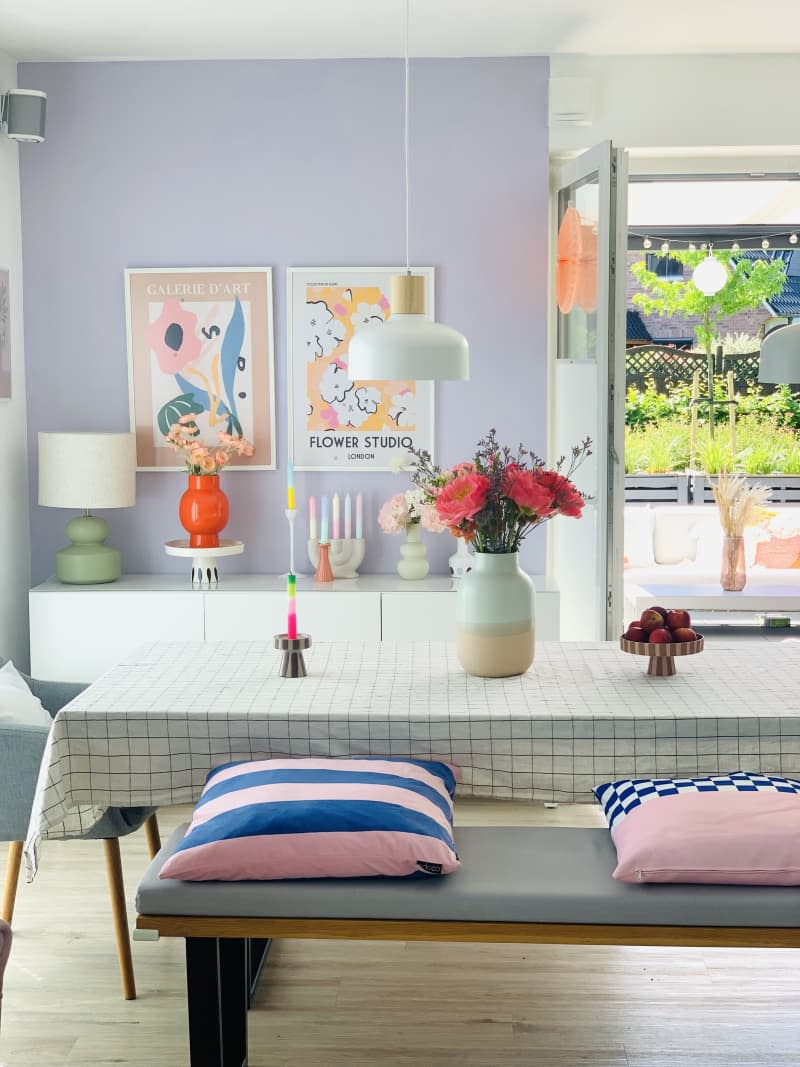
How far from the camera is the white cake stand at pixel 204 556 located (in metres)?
4.55

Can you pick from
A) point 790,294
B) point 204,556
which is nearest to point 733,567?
point 204,556

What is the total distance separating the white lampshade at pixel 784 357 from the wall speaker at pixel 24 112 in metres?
2.81

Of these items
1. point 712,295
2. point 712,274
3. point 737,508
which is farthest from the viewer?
point 712,295

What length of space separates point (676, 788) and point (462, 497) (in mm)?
831

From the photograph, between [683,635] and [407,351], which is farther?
[683,635]

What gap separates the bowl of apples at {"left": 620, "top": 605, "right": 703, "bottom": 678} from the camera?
9.41 ft

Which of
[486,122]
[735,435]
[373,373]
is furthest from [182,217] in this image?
[735,435]

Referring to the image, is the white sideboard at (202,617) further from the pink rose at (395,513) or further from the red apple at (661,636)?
the red apple at (661,636)

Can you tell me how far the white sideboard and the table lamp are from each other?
128 millimetres

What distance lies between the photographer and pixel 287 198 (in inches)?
184

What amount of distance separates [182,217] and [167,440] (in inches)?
35.4

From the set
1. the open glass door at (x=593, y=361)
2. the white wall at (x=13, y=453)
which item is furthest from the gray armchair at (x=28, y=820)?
the open glass door at (x=593, y=361)

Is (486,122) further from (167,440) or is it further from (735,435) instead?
(735,435)

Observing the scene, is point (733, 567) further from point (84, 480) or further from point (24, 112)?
point (24, 112)
